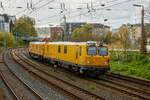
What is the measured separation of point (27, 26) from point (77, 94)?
418 feet

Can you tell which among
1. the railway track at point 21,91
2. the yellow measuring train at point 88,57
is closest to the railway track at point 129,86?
the yellow measuring train at point 88,57

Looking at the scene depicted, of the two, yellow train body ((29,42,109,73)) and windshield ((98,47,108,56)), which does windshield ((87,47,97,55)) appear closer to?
yellow train body ((29,42,109,73))

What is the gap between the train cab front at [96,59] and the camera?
28906mm

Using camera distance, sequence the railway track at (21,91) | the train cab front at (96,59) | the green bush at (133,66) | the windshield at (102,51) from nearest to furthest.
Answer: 1. the railway track at (21,91)
2. the train cab front at (96,59)
3. the windshield at (102,51)
4. the green bush at (133,66)

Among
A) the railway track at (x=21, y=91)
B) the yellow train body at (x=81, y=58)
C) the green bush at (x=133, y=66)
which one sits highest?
the yellow train body at (x=81, y=58)

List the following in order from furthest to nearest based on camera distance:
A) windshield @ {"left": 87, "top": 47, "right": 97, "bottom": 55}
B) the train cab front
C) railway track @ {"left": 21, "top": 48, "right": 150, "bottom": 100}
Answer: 1. windshield @ {"left": 87, "top": 47, "right": 97, "bottom": 55}
2. the train cab front
3. railway track @ {"left": 21, "top": 48, "right": 150, "bottom": 100}

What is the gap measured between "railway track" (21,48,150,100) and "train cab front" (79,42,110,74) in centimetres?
96

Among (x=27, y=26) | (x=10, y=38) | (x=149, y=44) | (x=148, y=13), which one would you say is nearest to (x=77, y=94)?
(x=148, y=13)

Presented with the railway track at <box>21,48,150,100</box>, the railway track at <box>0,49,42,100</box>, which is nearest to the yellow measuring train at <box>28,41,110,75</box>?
the railway track at <box>21,48,150,100</box>

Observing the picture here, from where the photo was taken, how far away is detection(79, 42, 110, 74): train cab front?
1138 inches

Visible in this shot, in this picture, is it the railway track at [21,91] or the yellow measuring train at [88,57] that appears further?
the yellow measuring train at [88,57]

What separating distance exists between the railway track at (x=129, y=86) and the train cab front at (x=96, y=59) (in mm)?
960

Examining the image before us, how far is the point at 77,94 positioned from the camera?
2136 centimetres

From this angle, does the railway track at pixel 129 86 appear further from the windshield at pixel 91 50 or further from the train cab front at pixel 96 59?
the windshield at pixel 91 50
